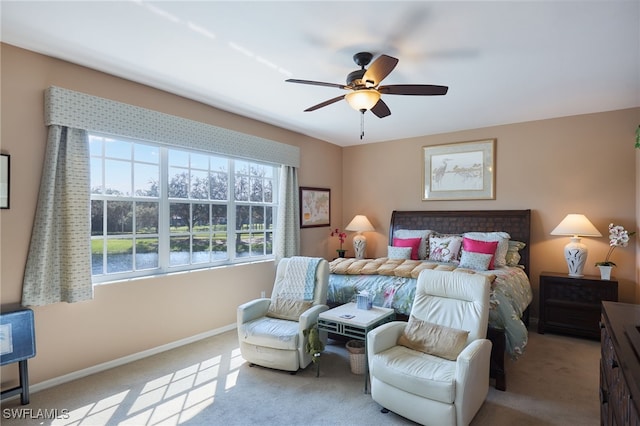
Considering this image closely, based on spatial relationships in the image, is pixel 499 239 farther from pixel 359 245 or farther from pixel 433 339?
pixel 433 339

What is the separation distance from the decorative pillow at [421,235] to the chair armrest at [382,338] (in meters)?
2.42

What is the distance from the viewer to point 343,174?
6508 mm

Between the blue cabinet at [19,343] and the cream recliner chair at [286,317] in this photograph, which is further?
the cream recliner chair at [286,317]

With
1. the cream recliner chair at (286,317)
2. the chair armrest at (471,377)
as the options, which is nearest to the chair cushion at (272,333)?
the cream recliner chair at (286,317)

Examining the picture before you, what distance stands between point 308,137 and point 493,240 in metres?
3.15

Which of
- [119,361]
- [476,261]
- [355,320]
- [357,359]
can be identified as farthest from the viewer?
[476,261]

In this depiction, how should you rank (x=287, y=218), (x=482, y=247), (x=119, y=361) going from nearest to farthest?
(x=119, y=361) < (x=482, y=247) < (x=287, y=218)

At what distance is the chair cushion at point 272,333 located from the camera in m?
3.04

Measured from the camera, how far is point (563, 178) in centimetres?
451

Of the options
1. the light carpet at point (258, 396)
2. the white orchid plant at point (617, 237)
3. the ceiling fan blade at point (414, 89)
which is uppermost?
the ceiling fan blade at point (414, 89)

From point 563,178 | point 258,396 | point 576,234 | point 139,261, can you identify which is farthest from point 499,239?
point 139,261

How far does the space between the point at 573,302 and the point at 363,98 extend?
11.6 feet

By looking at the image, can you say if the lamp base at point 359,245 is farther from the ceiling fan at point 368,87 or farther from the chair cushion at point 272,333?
the ceiling fan at point 368,87

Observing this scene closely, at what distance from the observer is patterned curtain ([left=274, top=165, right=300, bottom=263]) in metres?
5.00
